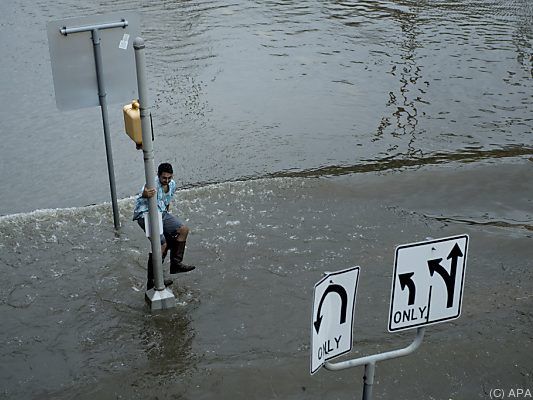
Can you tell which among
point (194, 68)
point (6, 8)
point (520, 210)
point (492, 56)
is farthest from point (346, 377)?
point (6, 8)

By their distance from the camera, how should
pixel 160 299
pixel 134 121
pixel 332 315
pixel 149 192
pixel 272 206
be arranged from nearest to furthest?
pixel 332 315 → pixel 134 121 → pixel 149 192 → pixel 160 299 → pixel 272 206

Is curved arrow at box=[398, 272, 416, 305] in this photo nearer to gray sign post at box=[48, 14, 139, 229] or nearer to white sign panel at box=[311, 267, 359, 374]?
white sign panel at box=[311, 267, 359, 374]

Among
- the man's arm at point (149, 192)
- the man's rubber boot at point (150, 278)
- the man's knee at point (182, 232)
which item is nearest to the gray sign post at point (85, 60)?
the man's arm at point (149, 192)

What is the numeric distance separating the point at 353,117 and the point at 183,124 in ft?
9.32

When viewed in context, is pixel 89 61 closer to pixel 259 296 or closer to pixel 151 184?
pixel 151 184

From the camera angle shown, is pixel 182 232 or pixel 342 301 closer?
pixel 342 301

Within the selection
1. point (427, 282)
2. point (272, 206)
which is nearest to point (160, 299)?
point (272, 206)

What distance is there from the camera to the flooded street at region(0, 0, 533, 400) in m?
7.15

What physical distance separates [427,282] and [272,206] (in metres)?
5.13

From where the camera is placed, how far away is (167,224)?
816 centimetres

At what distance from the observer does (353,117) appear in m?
13.3

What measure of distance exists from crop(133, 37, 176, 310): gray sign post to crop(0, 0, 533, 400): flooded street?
0.19 metres

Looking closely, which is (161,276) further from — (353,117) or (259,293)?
(353,117)

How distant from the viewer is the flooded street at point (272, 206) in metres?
7.15
